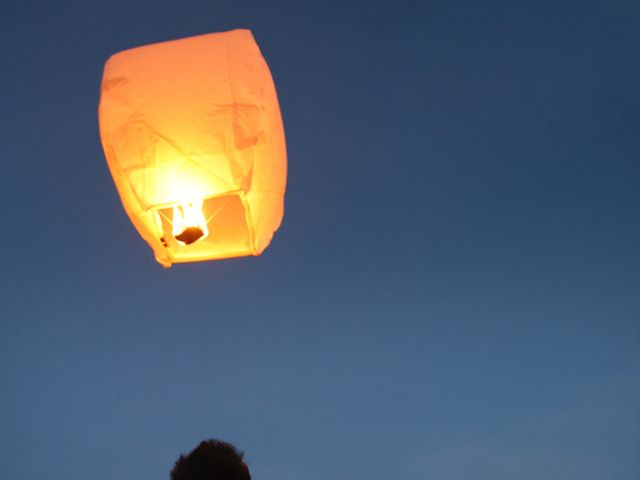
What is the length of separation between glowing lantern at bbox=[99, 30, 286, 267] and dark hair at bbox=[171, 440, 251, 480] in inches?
31.5

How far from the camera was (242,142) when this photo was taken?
182 cm

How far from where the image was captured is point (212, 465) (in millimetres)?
1162

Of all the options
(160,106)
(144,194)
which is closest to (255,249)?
(144,194)

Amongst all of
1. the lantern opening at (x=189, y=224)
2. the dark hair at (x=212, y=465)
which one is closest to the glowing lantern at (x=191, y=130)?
the lantern opening at (x=189, y=224)

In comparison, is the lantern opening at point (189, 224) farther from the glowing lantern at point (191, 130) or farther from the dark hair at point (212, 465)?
the dark hair at point (212, 465)

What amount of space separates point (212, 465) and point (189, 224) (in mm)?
884

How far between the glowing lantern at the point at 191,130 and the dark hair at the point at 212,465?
31.5 inches

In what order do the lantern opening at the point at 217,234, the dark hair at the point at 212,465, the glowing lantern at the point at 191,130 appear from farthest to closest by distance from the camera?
1. the lantern opening at the point at 217,234
2. the glowing lantern at the point at 191,130
3. the dark hair at the point at 212,465

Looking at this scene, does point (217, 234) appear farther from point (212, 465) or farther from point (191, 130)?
point (212, 465)

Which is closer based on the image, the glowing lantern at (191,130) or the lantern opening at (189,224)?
the glowing lantern at (191,130)

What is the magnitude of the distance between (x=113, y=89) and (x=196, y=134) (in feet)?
0.92

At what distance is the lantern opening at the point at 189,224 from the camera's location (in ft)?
6.28

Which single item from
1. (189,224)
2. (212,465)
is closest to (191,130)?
(189,224)

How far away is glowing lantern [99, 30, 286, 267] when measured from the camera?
1809mm
